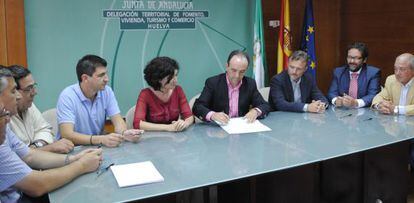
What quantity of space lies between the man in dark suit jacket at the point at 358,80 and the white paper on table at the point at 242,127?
107 centimetres

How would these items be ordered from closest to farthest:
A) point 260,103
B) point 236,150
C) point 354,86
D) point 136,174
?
point 136,174 → point 236,150 → point 260,103 → point 354,86

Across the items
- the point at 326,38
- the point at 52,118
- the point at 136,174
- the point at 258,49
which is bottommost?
the point at 136,174

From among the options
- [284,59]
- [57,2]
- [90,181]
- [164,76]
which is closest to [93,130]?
[164,76]

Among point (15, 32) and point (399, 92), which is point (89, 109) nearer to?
point (15, 32)

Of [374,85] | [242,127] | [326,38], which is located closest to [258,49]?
[326,38]

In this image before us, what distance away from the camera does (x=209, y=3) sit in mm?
4645

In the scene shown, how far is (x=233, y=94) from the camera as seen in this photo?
3.35 meters

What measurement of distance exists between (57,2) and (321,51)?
3.33m

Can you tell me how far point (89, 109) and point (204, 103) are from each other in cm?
91

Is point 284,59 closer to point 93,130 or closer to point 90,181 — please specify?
point 93,130

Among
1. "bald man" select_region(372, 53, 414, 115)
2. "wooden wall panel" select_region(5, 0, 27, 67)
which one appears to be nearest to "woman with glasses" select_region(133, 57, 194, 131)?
"wooden wall panel" select_region(5, 0, 27, 67)

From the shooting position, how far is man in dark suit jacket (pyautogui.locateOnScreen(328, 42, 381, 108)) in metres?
3.75

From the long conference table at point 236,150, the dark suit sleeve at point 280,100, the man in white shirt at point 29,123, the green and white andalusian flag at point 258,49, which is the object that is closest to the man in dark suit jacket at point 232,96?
the long conference table at point 236,150

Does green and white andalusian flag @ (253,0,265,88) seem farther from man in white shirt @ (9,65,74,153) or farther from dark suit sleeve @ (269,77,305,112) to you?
man in white shirt @ (9,65,74,153)
